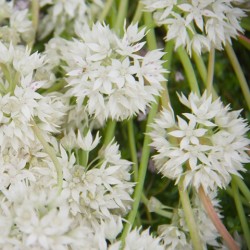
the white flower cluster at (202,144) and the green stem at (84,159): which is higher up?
the white flower cluster at (202,144)

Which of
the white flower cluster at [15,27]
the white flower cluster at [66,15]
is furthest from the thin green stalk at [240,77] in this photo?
the white flower cluster at [15,27]

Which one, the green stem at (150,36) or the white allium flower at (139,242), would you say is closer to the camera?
the white allium flower at (139,242)

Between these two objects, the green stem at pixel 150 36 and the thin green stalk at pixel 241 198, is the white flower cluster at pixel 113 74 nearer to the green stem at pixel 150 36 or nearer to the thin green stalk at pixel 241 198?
the green stem at pixel 150 36

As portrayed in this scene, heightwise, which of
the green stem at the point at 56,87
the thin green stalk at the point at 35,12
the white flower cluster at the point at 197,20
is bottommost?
the green stem at the point at 56,87

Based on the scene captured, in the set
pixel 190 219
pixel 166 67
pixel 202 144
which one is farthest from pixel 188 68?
pixel 190 219

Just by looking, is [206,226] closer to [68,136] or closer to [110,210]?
[110,210]

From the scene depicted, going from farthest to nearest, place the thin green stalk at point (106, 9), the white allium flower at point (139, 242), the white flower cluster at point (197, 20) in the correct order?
the thin green stalk at point (106, 9), the white flower cluster at point (197, 20), the white allium flower at point (139, 242)

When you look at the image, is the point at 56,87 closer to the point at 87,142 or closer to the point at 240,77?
the point at 87,142

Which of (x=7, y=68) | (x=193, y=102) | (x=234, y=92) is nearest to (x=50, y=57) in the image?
(x=7, y=68)
